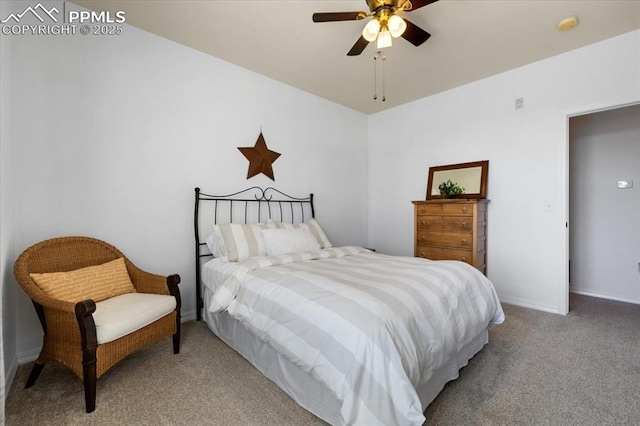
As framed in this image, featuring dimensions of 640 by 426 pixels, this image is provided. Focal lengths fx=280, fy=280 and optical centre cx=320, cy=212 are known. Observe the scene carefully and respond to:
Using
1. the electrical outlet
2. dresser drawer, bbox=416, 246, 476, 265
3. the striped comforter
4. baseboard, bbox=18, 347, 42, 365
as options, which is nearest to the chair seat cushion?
the striped comforter

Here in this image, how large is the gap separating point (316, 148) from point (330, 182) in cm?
55

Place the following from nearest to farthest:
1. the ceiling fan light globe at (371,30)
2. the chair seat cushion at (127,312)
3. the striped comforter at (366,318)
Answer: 1. the striped comforter at (366,318)
2. the chair seat cushion at (127,312)
3. the ceiling fan light globe at (371,30)

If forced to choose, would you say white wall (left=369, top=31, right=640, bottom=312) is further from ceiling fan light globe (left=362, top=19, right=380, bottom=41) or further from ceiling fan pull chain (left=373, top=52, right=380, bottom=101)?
ceiling fan light globe (left=362, top=19, right=380, bottom=41)

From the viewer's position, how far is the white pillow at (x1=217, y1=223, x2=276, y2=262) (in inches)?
101

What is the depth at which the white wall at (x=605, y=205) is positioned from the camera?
11.1 ft

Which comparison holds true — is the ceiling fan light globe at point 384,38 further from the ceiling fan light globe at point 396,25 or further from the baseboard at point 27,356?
the baseboard at point 27,356

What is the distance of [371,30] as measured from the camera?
6.59 ft

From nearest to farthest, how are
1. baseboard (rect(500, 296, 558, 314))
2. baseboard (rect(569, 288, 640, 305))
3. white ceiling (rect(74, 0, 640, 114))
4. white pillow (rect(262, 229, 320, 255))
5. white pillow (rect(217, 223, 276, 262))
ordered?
white ceiling (rect(74, 0, 640, 114)) < white pillow (rect(217, 223, 276, 262)) < white pillow (rect(262, 229, 320, 255)) < baseboard (rect(500, 296, 558, 314)) < baseboard (rect(569, 288, 640, 305))

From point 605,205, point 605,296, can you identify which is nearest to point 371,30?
point 605,205

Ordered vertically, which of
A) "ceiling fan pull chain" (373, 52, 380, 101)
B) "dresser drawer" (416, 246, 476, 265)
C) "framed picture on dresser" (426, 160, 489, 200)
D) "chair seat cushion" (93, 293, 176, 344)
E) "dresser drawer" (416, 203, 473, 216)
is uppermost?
"ceiling fan pull chain" (373, 52, 380, 101)

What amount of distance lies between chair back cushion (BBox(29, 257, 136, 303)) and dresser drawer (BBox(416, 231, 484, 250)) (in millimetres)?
3103

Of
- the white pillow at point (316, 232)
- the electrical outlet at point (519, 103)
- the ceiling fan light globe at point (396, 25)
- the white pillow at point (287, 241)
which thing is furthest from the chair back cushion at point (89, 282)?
the electrical outlet at point (519, 103)

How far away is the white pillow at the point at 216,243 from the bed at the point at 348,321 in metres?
0.01

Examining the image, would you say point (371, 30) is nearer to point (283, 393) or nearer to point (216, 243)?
point (216, 243)
